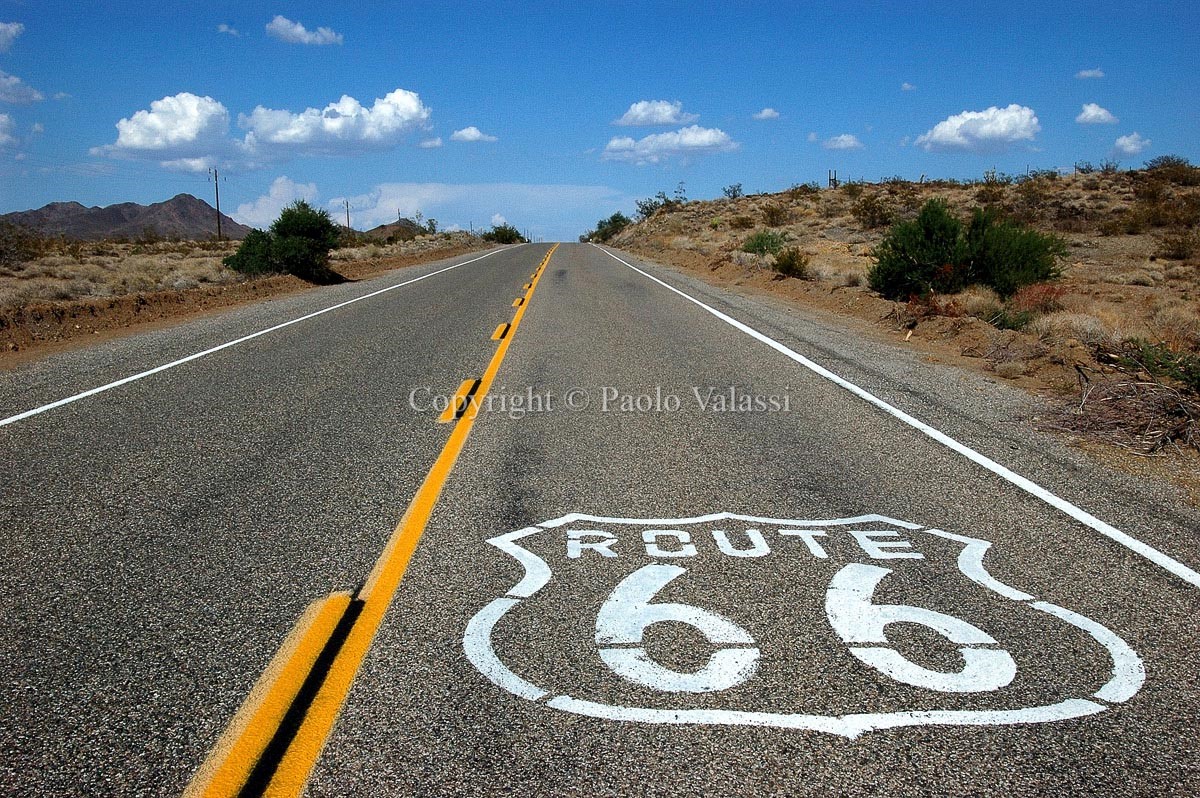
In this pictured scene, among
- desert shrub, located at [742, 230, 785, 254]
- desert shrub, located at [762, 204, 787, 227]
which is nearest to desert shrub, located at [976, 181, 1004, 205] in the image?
desert shrub, located at [762, 204, 787, 227]

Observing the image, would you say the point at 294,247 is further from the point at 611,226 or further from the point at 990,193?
the point at 611,226

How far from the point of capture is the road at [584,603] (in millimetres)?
2744

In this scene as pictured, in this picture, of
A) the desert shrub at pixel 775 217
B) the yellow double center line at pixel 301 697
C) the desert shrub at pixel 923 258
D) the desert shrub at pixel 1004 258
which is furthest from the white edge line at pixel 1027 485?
the desert shrub at pixel 775 217

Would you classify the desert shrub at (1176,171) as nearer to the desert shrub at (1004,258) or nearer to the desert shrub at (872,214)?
the desert shrub at (872,214)

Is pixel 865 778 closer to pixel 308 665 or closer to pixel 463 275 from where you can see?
pixel 308 665

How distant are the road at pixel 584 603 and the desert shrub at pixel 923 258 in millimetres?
10982

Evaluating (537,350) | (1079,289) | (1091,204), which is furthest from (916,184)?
(537,350)

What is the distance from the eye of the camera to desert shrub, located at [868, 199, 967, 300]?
18.0 metres

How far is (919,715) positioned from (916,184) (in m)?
67.4

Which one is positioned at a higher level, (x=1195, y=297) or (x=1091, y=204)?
(x=1091, y=204)

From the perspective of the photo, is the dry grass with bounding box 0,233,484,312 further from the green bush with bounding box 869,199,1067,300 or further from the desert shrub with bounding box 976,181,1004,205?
the desert shrub with bounding box 976,181,1004,205

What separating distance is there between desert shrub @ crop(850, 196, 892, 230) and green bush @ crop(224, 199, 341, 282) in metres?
29.4

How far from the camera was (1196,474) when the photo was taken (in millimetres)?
6055

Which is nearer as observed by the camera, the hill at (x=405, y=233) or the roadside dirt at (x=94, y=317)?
the roadside dirt at (x=94, y=317)
